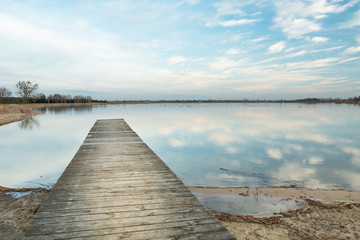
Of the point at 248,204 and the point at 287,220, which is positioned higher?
the point at 287,220

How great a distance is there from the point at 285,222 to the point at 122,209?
12.0 ft

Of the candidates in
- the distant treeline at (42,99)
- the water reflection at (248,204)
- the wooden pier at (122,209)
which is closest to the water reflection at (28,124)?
the wooden pier at (122,209)

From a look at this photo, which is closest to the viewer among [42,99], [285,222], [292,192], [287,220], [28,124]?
[285,222]

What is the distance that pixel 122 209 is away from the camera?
3.35m

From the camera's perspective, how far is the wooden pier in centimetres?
270

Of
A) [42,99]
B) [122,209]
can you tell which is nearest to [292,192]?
[122,209]

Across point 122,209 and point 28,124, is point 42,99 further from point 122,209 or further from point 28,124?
point 122,209

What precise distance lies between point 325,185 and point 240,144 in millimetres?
8082

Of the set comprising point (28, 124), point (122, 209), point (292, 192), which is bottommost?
point (28, 124)

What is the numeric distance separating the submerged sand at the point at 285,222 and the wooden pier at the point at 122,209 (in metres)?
1.25

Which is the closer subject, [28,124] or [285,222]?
[285,222]

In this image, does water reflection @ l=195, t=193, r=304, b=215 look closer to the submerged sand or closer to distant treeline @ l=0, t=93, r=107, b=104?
the submerged sand

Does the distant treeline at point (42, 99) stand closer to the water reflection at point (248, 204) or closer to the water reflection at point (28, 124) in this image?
the water reflection at point (28, 124)

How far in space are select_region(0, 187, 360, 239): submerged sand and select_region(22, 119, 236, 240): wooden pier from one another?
125 centimetres
